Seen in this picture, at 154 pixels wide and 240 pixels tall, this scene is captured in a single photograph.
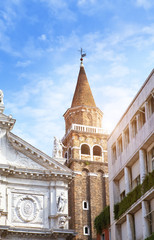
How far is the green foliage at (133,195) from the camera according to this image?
89.5ft

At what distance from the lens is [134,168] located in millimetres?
30688

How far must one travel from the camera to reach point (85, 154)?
58562 mm

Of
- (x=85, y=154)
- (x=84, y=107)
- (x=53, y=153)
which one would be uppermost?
(x=84, y=107)

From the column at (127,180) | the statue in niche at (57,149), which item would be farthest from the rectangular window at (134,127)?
the statue in niche at (57,149)

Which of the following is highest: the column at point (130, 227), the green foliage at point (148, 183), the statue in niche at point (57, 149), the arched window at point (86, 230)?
the statue in niche at point (57, 149)

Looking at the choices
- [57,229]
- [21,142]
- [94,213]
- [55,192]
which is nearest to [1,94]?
[21,142]

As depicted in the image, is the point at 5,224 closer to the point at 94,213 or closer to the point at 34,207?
the point at 34,207

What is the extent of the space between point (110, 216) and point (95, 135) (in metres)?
25.3

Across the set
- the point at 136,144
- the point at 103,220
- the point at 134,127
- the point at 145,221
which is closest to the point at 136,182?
the point at 136,144

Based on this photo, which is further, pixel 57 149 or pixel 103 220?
pixel 57 149

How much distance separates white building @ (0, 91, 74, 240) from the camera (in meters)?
35.9

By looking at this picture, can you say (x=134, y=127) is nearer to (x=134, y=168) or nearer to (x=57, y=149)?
(x=134, y=168)

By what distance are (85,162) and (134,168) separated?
26369 millimetres

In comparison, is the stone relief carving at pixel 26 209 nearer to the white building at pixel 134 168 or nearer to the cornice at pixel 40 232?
the cornice at pixel 40 232
